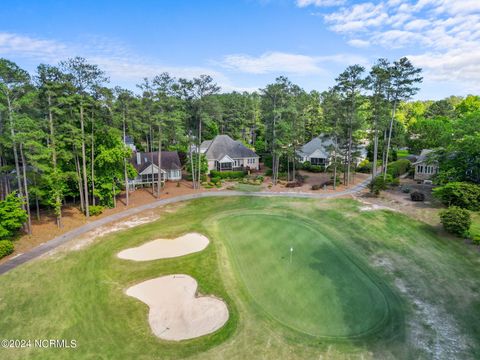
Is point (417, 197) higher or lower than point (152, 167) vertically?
lower

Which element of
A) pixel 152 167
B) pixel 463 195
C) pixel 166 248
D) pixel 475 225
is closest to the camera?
pixel 166 248

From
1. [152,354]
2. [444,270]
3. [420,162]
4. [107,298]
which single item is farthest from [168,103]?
[420,162]

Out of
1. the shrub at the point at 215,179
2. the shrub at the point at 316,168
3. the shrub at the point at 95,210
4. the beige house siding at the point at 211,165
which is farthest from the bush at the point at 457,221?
the beige house siding at the point at 211,165

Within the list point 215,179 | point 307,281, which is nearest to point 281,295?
point 307,281

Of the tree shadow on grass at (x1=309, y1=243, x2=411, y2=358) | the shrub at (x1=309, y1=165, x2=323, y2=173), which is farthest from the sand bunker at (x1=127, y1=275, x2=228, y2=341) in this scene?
the shrub at (x1=309, y1=165, x2=323, y2=173)

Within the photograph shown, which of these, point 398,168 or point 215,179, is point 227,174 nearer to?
point 215,179
